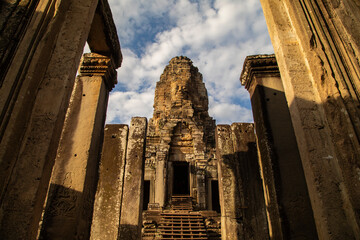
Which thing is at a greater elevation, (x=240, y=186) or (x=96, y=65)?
(x=96, y=65)

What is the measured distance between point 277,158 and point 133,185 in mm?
2938

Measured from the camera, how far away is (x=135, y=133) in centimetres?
504

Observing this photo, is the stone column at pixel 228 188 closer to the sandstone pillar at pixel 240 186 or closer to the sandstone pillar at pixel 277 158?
the sandstone pillar at pixel 240 186

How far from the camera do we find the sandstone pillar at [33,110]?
5.33 feet

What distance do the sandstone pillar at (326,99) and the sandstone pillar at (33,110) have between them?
2.35 m

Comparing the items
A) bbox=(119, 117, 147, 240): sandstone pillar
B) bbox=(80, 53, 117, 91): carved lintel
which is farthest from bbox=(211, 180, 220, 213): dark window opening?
bbox=(80, 53, 117, 91): carved lintel

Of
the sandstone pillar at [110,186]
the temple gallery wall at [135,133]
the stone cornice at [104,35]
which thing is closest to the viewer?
the temple gallery wall at [135,133]

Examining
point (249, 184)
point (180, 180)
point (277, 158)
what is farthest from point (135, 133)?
point (180, 180)

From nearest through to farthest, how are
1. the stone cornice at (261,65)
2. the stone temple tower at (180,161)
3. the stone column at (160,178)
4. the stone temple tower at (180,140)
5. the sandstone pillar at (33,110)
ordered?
the sandstone pillar at (33,110)
the stone cornice at (261,65)
the stone temple tower at (180,161)
the stone column at (160,178)
the stone temple tower at (180,140)

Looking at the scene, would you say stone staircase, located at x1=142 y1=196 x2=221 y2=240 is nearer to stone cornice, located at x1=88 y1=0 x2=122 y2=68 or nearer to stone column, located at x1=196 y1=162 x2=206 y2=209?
stone column, located at x1=196 y1=162 x2=206 y2=209

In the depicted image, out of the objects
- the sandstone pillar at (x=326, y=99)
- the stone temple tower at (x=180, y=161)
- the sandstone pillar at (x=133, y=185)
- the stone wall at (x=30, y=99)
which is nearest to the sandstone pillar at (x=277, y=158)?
the sandstone pillar at (x=326, y=99)

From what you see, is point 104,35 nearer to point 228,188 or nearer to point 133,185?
point 133,185

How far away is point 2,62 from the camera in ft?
5.79

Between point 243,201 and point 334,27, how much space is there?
334cm
